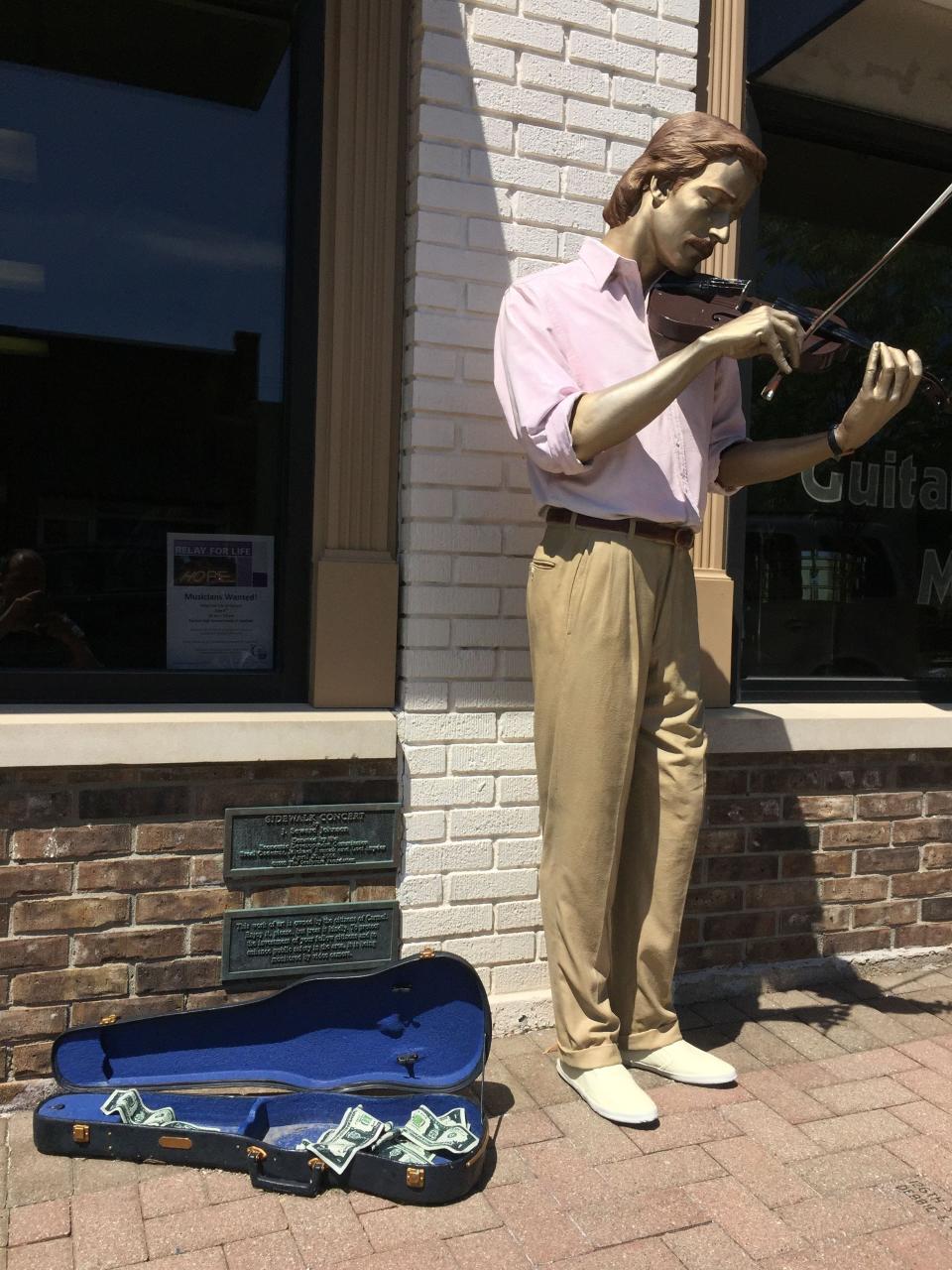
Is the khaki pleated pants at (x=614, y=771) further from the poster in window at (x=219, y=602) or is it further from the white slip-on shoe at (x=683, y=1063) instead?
the poster in window at (x=219, y=602)

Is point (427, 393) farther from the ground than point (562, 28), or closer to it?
closer to it

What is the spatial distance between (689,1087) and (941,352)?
2.99 m

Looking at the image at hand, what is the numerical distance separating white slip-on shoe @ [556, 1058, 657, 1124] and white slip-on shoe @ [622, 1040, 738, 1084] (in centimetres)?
14

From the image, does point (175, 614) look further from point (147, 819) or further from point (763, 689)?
point (763, 689)

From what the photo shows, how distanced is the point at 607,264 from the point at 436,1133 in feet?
6.85

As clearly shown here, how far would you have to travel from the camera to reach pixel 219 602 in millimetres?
3170

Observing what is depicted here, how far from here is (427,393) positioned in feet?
10.1

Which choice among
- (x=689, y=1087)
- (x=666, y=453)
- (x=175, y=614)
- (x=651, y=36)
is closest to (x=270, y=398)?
(x=175, y=614)

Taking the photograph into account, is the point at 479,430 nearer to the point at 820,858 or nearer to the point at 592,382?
the point at 592,382

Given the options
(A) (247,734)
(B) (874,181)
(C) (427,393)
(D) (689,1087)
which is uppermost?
(B) (874,181)

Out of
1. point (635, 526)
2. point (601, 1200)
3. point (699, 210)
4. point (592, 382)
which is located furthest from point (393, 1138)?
point (699, 210)

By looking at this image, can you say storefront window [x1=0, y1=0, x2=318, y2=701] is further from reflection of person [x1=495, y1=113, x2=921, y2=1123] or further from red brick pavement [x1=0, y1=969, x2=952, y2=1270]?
red brick pavement [x1=0, y1=969, x2=952, y2=1270]

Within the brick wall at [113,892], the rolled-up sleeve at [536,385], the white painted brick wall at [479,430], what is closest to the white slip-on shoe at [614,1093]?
the white painted brick wall at [479,430]

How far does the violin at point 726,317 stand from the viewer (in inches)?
101
